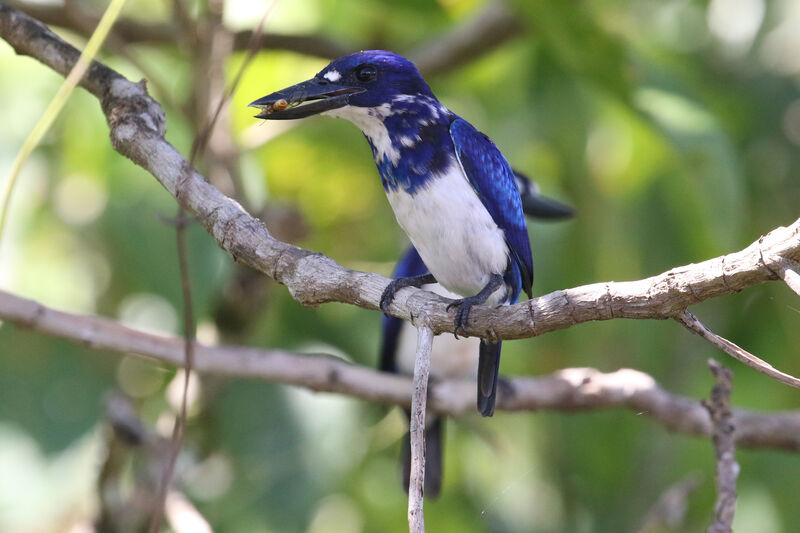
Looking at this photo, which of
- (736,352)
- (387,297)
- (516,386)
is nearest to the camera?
(736,352)

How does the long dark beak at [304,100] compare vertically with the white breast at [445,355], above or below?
below

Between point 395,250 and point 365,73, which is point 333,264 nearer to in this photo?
point 365,73

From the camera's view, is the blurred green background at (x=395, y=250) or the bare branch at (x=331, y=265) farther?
the blurred green background at (x=395, y=250)

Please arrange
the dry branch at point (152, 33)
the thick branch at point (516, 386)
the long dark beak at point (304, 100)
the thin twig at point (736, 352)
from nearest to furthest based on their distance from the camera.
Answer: the thin twig at point (736, 352) → the long dark beak at point (304, 100) → the thick branch at point (516, 386) → the dry branch at point (152, 33)

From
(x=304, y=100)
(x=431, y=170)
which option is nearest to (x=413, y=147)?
(x=431, y=170)

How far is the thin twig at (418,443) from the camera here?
149cm

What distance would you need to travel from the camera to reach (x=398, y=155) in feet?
7.89

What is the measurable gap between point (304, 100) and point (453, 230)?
0.49 m

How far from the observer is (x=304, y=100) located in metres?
2.23

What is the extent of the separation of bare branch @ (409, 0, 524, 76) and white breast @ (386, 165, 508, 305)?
5.68 ft

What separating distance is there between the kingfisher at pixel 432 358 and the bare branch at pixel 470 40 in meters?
0.78

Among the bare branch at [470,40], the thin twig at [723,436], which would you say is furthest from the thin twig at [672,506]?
the bare branch at [470,40]

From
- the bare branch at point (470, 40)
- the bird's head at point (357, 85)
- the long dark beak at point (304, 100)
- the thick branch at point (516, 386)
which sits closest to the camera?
the long dark beak at point (304, 100)

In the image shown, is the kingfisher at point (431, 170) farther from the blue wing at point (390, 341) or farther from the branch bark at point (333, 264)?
the blue wing at point (390, 341)
